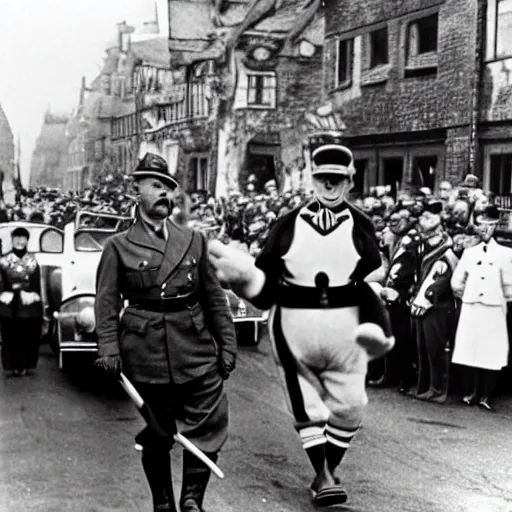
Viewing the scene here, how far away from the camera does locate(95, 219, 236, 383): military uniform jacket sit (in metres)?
3.55

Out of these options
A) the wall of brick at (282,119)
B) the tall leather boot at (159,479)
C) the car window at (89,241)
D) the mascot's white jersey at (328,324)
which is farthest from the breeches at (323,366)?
the car window at (89,241)

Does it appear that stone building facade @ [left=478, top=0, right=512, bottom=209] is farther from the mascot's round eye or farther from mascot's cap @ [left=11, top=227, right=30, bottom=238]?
mascot's cap @ [left=11, top=227, right=30, bottom=238]

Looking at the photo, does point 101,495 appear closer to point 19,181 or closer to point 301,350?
point 301,350

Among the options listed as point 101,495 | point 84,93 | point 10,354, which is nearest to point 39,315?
point 10,354

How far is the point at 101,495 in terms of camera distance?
3.76 meters

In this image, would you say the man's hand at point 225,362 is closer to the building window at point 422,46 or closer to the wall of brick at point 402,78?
the wall of brick at point 402,78

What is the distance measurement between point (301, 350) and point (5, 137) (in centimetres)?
189

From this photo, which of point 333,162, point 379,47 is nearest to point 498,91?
point 379,47

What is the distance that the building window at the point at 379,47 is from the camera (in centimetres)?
500

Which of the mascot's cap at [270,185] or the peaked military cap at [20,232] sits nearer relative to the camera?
the mascot's cap at [270,185]

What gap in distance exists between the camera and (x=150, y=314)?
3.59m

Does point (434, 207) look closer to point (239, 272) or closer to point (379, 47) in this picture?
point (379, 47)

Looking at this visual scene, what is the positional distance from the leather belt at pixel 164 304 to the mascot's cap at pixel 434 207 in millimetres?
1920

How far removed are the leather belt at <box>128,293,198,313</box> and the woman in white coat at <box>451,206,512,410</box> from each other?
214 centimetres
